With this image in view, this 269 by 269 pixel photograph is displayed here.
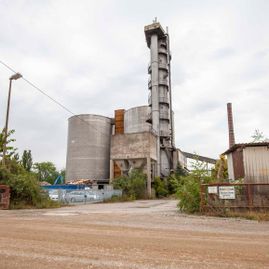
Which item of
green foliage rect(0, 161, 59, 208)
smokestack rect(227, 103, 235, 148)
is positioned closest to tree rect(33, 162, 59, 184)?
smokestack rect(227, 103, 235, 148)

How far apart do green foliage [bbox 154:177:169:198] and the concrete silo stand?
1091 centimetres

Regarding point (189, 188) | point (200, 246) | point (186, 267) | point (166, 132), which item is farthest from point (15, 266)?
point (166, 132)

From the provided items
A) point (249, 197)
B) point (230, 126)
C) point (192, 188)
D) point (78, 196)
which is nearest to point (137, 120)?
point (230, 126)

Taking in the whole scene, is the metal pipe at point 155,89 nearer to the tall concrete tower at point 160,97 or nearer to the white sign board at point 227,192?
the tall concrete tower at point 160,97

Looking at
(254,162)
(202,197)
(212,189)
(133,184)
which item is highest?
(254,162)

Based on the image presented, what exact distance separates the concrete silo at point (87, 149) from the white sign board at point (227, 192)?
34.1 metres

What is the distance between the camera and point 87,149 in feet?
151

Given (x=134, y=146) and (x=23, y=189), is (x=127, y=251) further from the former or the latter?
(x=134, y=146)

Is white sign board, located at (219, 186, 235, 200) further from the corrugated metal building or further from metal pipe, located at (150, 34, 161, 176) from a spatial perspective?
metal pipe, located at (150, 34, 161, 176)

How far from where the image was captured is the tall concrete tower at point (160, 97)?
1695 inches

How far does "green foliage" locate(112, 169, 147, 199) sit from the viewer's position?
3578 cm

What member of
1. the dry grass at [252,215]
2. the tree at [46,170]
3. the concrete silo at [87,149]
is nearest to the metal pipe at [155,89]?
the concrete silo at [87,149]

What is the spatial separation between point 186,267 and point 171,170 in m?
40.9

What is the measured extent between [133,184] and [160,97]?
16.0 metres
